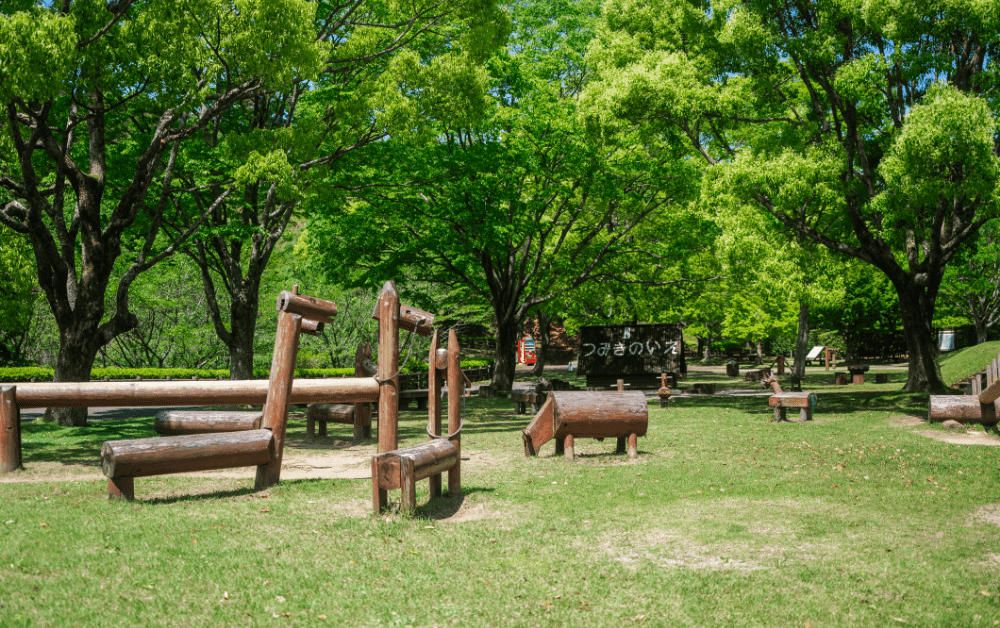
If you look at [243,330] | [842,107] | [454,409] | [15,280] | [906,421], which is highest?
[842,107]

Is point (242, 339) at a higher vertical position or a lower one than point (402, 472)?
higher

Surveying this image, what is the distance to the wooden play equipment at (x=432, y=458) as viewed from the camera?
6820 millimetres

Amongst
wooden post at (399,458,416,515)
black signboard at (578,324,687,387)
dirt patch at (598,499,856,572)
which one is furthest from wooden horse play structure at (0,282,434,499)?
black signboard at (578,324,687,387)

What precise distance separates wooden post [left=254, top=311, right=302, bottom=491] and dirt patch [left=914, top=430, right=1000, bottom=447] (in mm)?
9807

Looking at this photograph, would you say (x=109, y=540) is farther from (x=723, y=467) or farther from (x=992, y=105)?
(x=992, y=105)

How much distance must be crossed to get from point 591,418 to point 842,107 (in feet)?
37.9

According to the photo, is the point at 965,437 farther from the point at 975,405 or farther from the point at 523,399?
the point at 523,399

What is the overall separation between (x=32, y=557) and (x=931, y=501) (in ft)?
26.2

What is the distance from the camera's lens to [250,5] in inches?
456

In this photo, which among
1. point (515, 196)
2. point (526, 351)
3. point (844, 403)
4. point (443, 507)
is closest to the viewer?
point (443, 507)

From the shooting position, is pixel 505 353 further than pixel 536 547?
Yes

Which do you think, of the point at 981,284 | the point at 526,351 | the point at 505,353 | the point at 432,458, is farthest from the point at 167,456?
the point at 526,351

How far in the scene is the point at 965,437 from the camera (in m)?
12.2

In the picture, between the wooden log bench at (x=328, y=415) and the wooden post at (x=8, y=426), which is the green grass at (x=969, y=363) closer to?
the wooden log bench at (x=328, y=415)
